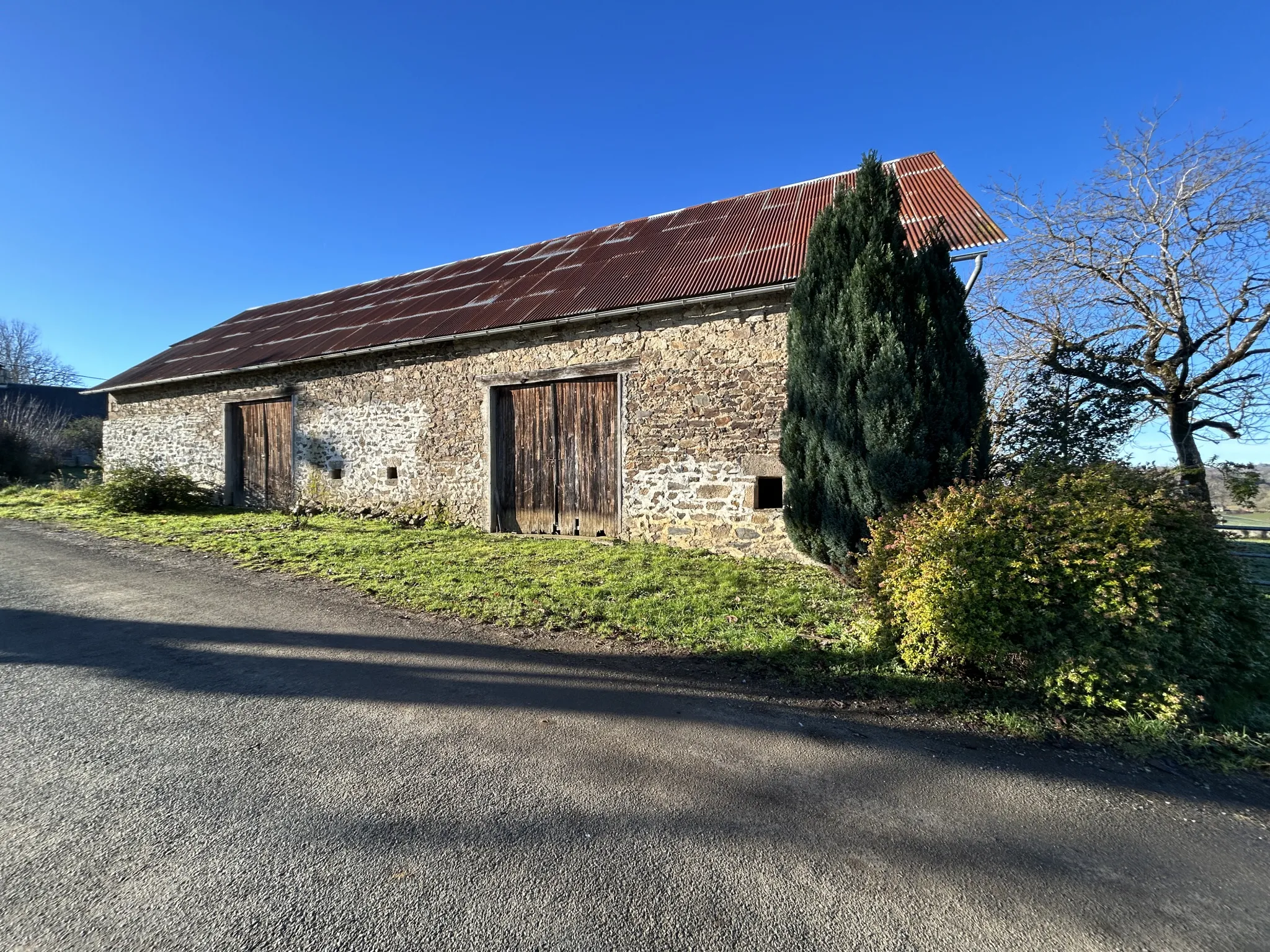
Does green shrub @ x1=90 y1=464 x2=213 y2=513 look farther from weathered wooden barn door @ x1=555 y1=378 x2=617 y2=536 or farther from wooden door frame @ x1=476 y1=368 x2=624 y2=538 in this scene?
weathered wooden barn door @ x1=555 y1=378 x2=617 y2=536

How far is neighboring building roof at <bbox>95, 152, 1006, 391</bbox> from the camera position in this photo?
8320mm

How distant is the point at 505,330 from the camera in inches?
374

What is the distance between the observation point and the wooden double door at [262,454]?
12.5 metres

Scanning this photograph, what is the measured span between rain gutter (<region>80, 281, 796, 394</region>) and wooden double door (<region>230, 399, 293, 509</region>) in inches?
34.8

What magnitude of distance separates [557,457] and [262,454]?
8158 millimetres

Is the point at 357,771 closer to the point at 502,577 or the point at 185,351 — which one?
the point at 502,577

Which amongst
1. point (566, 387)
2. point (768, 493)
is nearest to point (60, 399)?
point (566, 387)

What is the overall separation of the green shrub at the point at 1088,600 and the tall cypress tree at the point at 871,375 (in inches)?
60.5

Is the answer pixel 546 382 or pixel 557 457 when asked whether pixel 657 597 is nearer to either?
pixel 557 457

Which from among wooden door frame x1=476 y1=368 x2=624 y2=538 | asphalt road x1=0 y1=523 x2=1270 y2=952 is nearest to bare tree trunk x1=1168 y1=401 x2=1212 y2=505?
wooden door frame x1=476 y1=368 x2=624 y2=538

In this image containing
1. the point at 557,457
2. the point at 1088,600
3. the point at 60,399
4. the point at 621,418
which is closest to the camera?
the point at 1088,600

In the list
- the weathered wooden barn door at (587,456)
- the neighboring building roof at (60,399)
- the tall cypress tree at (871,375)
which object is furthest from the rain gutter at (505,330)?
the neighboring building roof at (60,399)

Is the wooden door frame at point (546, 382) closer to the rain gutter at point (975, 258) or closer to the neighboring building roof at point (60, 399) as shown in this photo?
the rain gutter at point (975, 258)

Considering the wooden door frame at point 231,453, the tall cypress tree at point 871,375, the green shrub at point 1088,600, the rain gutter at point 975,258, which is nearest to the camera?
the green shrub at point 1088,600
